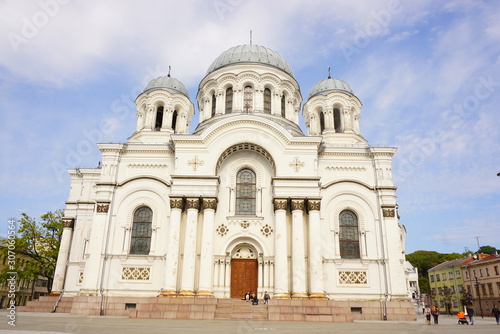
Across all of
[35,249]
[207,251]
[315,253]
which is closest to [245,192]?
[207,251]

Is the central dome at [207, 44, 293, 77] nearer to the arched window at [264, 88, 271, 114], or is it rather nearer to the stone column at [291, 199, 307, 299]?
the arched window at [264, 88, 271, 114]

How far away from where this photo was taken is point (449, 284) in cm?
5047

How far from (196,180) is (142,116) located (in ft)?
28.0

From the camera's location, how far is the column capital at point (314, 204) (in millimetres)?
19188

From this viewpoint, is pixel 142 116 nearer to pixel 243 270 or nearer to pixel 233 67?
pixel 233 67

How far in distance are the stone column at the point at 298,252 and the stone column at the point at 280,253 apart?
39 centimetres

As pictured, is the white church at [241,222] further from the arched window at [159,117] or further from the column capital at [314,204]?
the arched window at [159,117]

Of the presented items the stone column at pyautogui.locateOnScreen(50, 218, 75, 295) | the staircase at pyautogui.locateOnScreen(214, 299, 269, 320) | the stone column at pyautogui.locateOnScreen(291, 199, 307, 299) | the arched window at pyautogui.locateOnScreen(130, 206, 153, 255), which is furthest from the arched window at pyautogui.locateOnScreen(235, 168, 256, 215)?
the stone column at pyautogui.locateOnScreen(50, 218, 75, 295)

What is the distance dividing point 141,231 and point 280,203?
7.64 meters

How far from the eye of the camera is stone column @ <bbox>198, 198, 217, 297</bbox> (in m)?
17.9

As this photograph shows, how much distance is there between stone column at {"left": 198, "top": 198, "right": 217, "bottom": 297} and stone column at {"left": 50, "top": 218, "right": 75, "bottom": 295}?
974 cm

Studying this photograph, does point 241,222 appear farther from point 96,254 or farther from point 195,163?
point 96,254

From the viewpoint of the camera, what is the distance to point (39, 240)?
1077 inches

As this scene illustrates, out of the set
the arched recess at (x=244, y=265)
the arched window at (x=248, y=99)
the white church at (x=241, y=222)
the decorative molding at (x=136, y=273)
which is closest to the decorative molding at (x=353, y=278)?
the white church at (x=241, y=222)
